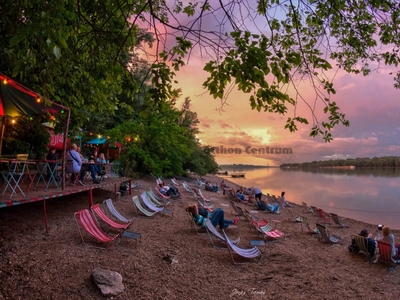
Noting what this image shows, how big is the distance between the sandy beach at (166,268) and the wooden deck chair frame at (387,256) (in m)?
0.16

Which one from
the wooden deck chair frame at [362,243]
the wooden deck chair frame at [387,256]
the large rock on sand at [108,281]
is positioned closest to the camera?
the large rock on sand at [108,281]

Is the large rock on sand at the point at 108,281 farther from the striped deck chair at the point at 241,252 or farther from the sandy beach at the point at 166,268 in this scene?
the striped deck chair at the point at 241,252

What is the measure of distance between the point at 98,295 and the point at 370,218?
2580 centimetres

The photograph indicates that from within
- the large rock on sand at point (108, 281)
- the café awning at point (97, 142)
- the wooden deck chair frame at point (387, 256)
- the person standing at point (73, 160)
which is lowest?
the wooden deck chair frame at point (387, 256)

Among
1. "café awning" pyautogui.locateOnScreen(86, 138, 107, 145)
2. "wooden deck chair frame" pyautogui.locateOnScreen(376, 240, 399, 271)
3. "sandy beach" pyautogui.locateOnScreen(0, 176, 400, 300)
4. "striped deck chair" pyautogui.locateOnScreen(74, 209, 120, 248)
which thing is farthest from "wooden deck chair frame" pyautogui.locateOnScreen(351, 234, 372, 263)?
"café awning" pyautogui.locateOnScreen(86, 138, 107, 145)

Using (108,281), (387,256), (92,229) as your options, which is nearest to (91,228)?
(92,229)

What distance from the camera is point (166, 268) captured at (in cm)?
571

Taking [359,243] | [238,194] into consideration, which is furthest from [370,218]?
[359,243]

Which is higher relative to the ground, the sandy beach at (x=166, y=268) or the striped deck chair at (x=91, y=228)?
the striped deck chair at (x=91, y=228)

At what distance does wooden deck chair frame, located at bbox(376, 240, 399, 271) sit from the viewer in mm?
7086

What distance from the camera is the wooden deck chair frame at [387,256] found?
7.09 m

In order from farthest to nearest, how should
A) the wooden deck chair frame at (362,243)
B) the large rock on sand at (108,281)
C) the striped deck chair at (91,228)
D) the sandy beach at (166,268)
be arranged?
the wooden deck chair frame at (362,243)
the striped deck chair at (91,228)
the sandy beach at (166,268)
the large rock on sand at (108,281)

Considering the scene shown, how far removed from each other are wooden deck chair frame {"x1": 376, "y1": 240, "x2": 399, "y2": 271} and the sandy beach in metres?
0.16

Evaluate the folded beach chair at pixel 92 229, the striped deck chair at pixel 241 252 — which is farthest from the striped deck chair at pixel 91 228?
the striped deck chair at pixel 241 252
